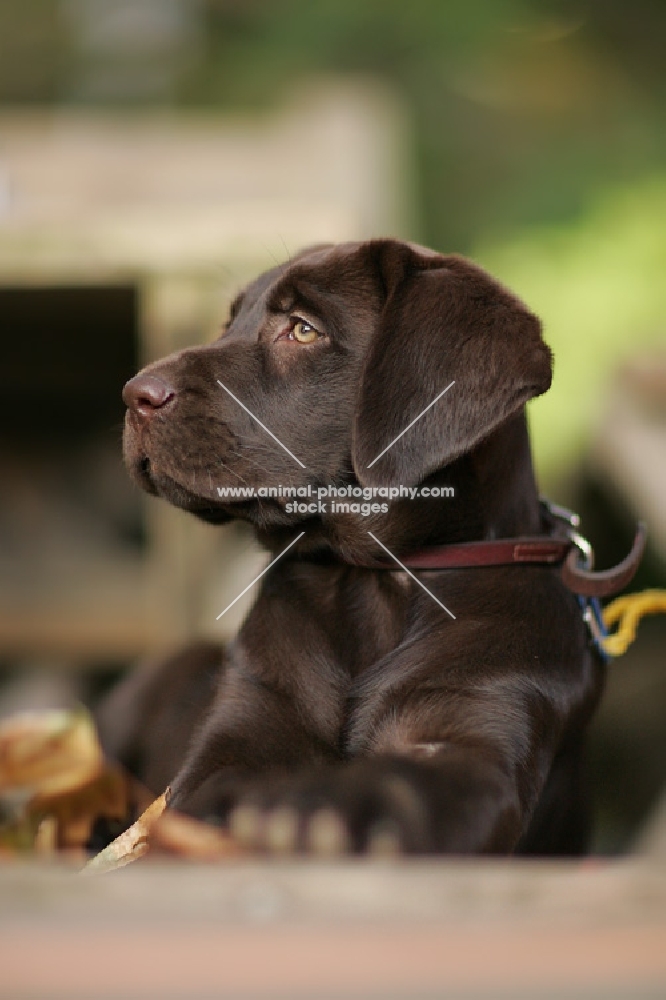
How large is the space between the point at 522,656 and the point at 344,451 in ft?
1.58

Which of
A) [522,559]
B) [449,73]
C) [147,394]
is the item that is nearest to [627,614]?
[522,559]

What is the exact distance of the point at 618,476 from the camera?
4.49m

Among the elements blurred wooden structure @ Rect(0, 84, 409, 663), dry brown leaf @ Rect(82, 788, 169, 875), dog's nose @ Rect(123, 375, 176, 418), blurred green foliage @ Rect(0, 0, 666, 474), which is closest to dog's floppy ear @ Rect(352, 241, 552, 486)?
dog's nose @ Rect(123, 375, 176, 418)

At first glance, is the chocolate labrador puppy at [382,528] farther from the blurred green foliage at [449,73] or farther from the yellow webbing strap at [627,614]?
the blurred green foliage at [449,73]

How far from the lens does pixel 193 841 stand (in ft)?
3.70

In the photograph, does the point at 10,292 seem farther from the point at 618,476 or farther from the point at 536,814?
the point at 536,814

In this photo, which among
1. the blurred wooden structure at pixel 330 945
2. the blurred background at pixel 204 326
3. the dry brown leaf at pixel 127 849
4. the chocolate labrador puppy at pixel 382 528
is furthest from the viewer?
the blurred background at pixel 204 326

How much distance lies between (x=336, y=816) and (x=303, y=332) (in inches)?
39.6

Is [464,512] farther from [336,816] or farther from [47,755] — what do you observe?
[47,755]

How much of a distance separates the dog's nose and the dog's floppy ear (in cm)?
34

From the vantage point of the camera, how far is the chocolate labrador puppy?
1479 millimetres

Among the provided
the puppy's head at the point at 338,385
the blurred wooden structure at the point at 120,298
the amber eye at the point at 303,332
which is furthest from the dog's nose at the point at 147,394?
the blurred wooden structure at the point at 120,298

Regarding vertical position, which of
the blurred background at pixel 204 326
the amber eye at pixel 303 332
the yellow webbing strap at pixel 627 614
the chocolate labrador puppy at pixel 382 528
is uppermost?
the amber eye at pixel 303 332

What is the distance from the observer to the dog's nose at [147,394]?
Result: 1817 millimetres
